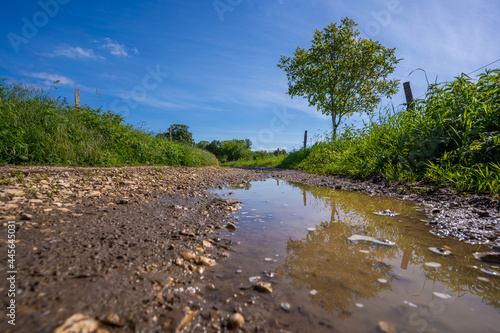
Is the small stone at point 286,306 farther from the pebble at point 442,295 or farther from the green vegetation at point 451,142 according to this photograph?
the green vegetation at point 451,142

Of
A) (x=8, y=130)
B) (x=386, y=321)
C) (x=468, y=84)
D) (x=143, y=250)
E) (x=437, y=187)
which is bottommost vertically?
(x=386, y=321)

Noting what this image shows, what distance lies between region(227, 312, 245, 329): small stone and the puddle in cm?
13

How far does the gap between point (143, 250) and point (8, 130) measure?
6.27 meters

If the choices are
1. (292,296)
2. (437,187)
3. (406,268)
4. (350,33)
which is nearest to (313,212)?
(406,268)

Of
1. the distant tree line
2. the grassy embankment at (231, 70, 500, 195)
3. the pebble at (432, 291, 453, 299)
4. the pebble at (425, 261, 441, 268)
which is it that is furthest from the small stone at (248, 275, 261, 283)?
the distant tree line

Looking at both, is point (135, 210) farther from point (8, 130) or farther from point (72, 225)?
point (8, 130)

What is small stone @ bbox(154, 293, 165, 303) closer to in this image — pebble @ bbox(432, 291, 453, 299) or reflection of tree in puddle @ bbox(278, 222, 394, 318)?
reflection of tree in puddle @ bbox(278, 222, 394, 318)

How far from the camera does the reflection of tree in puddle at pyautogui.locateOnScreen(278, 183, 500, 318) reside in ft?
3.69

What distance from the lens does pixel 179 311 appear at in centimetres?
91

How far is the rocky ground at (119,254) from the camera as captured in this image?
33.1 inches

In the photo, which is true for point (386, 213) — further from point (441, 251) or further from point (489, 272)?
point (489, 272)

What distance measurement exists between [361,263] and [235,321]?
964mm

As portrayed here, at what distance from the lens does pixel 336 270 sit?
133 cm

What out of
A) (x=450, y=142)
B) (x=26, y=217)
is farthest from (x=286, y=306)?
(x=450, y=142)
